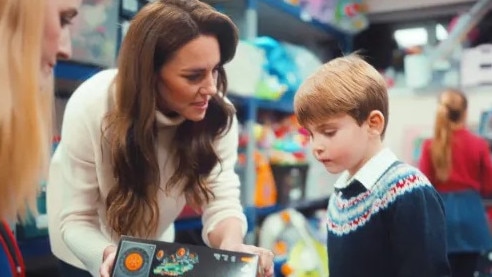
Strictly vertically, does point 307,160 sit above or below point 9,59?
below

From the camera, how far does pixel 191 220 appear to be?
1.70 meters

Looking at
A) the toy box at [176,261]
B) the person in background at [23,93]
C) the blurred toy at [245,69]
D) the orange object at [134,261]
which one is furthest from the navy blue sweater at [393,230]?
the blurred toy at [245,69]

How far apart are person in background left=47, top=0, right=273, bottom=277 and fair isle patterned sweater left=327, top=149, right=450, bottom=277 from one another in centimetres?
17

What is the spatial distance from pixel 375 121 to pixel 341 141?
7 cm

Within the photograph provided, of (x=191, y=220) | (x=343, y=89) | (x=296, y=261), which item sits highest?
(x=343, y=89)

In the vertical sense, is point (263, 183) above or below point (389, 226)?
below

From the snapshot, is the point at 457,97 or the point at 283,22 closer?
the point at 457,97

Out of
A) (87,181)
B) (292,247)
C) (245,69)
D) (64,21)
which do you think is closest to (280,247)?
(292,247)

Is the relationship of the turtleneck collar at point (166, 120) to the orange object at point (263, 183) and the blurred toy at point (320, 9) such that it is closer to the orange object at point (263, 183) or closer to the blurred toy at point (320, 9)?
the orange object at point (263, 183)

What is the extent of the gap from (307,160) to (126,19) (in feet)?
4.43

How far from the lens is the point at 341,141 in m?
0.85

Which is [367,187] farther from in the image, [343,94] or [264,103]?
[264,103]

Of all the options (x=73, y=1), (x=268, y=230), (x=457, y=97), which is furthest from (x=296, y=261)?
(x=73, y=1)

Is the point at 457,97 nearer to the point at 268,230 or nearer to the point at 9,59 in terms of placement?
the point at 268,230
